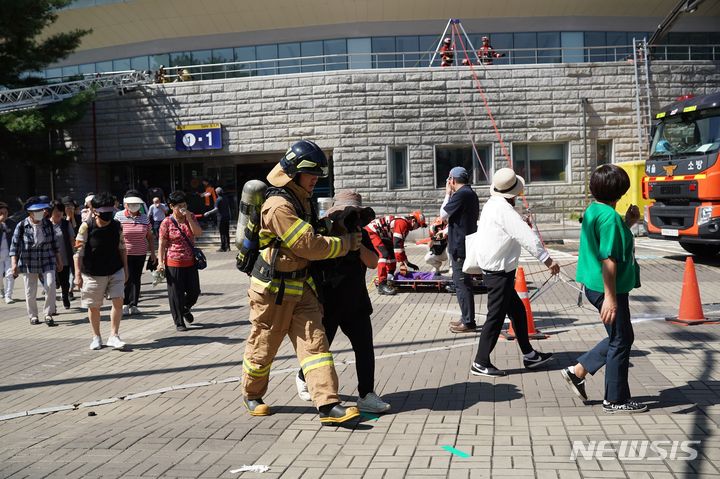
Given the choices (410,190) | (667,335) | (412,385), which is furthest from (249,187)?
(410,190)

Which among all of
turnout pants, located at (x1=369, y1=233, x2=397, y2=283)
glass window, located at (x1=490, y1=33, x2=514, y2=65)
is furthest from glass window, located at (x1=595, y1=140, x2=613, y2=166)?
turnout pants, located at (x1=369, y1=233, x2=397, y2=283)

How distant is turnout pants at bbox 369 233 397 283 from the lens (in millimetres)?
12250

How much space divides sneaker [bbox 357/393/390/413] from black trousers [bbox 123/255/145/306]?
663 cm

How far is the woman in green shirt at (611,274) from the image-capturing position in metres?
5.24

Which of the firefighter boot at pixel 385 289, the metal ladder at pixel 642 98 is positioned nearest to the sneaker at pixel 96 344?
the firefighter boot at pixel 385 289

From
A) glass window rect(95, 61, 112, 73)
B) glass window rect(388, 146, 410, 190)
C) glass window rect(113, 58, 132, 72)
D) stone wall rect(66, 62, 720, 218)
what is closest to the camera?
stone wall rect(66, 62, 720, 218)

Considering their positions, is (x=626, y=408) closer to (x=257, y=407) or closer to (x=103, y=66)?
(x=257, y=407)

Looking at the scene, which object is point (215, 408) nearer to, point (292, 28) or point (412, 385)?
point (412, 385)

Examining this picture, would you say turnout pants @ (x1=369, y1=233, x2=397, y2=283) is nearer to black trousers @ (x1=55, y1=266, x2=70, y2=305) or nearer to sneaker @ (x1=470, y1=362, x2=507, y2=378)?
black trousers @ (x1=55, y1=266, x2=70, y2=305)

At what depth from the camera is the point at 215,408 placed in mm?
6039

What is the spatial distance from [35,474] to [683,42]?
107 ft

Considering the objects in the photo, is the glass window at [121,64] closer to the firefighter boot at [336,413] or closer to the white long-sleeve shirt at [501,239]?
the white long-sleeve shirt at [501,239]

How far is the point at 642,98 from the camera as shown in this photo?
25.4 meters

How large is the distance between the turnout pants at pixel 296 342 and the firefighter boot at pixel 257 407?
12 cm
